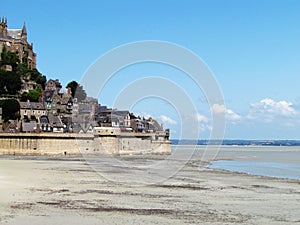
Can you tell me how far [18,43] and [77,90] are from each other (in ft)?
48.9

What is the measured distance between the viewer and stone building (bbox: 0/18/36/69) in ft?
318

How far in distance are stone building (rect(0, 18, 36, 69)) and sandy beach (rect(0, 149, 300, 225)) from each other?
2653 inches

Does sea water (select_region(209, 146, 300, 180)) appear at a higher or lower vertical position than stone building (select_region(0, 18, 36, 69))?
lower

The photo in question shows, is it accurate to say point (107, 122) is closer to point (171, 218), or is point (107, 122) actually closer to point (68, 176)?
point (68, 176)

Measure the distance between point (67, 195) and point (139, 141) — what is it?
55880 mm

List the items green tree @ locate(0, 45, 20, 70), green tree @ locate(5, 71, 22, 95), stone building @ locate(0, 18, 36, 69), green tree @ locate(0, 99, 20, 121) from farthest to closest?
stone building @ locate(0, 18, 36, 69), green tree @ locate(0, 45, 20, 70), green tree @ locate(5, 71, 22, 95), green tree @ locate(0, 99, 20, 121)

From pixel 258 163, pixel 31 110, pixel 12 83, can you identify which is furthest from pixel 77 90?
pixel 258 163

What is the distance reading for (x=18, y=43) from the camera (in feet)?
321

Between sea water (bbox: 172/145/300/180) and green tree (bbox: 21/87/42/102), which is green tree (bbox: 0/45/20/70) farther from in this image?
sea water (bbox: 172/145/300/180)

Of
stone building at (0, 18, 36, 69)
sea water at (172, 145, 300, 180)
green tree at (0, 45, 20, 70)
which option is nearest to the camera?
sea water at (172, 145, 300, 180)

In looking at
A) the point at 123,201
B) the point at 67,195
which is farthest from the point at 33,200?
the point at 123,201

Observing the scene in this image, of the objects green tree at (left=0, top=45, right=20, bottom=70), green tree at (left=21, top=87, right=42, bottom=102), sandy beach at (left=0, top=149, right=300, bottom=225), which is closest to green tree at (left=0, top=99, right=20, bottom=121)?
green tree at (left=21, top=87, right=42, bottom=102)

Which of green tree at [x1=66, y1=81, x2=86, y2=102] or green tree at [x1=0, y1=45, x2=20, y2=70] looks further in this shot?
green tree at [x1=66, y1=81, x2=86, y2=102]

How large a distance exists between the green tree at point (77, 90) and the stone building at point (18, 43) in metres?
8.64
